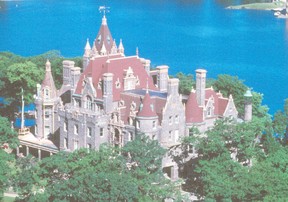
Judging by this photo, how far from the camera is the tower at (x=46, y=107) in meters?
84.0

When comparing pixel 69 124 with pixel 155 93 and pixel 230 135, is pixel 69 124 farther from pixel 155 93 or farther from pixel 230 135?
pixel 230 135

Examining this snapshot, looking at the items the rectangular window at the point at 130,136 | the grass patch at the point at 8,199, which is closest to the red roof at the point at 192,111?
the rectangular window at the point at 130,136

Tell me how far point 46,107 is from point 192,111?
17.7 metres

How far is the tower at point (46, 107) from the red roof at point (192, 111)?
15939 millimetres

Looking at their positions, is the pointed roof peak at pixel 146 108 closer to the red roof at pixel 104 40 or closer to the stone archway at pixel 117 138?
the stone archway at pixel 117 138

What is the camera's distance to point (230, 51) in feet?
600

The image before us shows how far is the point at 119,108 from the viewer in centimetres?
7675

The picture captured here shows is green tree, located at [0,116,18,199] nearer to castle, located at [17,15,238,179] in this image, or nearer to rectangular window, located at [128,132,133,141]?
castle, located at [17,15,238,179]

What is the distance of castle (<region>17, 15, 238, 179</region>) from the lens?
75875 millimetres

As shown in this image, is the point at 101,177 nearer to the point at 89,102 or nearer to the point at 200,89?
the point at 89,102

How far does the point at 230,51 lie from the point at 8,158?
117837 mm

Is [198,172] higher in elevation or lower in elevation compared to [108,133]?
lower

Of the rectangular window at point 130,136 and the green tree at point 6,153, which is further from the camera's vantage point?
the rectangular window at point 130,136

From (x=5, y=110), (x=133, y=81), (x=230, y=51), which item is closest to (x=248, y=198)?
(x=133, y=81)
